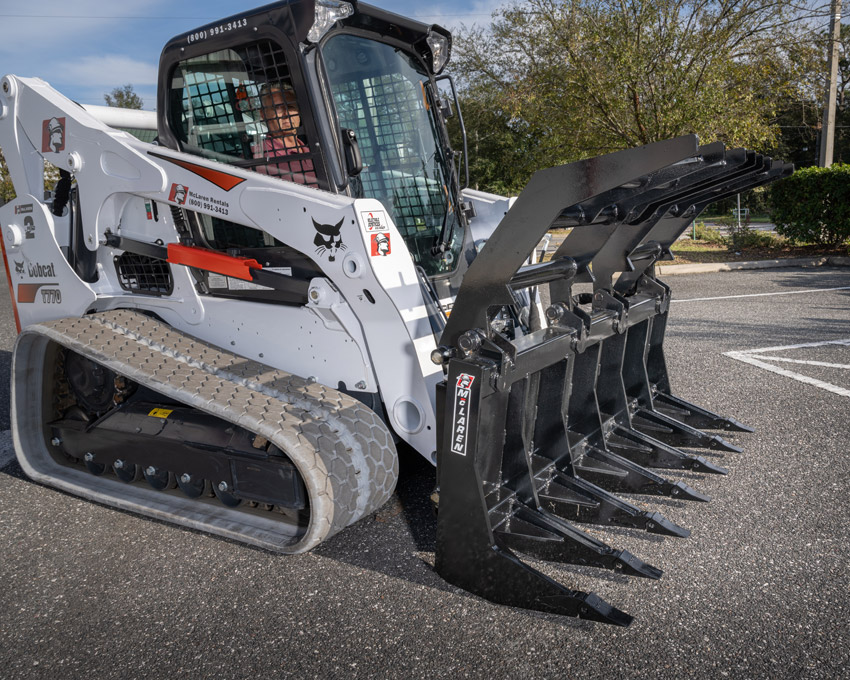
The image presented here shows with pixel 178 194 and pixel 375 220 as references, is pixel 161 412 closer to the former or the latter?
pixel 178 194

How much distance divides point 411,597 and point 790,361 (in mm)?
4347

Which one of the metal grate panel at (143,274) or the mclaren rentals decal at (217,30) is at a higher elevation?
the mclaren rentals decal at (217,30)

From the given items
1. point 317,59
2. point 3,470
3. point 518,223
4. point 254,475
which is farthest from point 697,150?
point 3,470

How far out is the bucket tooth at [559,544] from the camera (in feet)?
8.08

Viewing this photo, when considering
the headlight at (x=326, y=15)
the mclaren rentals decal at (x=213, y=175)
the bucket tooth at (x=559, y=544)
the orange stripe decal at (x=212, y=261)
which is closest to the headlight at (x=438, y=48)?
the headlight at (x=326, y=15)

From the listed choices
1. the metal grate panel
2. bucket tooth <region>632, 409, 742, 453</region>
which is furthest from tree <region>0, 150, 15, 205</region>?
bucket tooth <region>632, 409, 742, 453</region>

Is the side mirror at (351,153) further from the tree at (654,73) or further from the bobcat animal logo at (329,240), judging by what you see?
the tree at (654,73)

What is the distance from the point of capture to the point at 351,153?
10.6 ft

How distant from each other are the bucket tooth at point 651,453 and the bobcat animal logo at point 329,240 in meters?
1.60

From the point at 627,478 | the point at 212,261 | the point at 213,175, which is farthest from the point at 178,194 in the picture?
the point at 627,478

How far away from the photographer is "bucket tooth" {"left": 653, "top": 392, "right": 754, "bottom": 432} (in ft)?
12.7

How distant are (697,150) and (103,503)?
3206mm

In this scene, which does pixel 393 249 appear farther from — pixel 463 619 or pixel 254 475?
pixel 463 619

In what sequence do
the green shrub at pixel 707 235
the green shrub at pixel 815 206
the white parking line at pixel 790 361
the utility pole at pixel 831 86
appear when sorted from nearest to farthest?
the white parking line at pixel 790 361 < the green shrub at pixel 815 206 < the utility pole at pixel 831 86 < the green shrub at pixel 707 235
